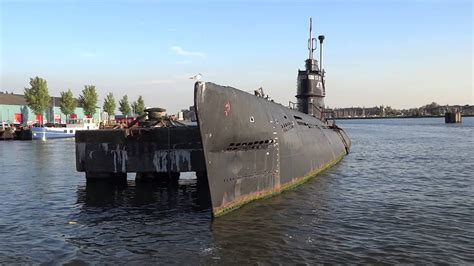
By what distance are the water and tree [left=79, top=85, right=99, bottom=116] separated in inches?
3486

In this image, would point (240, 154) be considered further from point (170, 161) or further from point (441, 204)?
point (441, 204)

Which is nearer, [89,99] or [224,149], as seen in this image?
[224,149]

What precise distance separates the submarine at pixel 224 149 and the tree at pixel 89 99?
89376 mm

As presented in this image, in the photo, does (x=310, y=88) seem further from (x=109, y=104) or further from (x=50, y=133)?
(x=109, y=104)

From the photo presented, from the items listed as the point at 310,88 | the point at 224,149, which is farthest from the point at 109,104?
the point at 224,149

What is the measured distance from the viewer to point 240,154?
14.7m

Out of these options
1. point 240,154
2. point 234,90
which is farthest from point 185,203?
point 234,90

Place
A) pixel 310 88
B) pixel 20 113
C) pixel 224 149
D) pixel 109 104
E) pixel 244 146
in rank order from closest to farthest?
1. pixel 224 149
2. pixel 244 146
3. pixel 310 88
4. pixel 20 113
5. pixel 109 104

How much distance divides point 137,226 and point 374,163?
22.6m

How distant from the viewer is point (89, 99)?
106062 mm

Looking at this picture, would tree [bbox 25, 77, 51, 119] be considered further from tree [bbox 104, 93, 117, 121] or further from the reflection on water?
the reflection on water

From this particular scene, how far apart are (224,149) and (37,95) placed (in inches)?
3486

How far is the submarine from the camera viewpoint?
1342 centimetres

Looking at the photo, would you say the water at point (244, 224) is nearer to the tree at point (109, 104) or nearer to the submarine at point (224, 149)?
the submarine at point (224, 149)
